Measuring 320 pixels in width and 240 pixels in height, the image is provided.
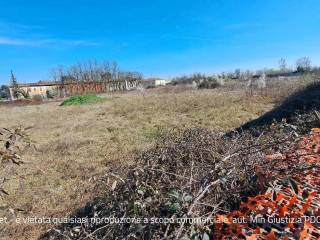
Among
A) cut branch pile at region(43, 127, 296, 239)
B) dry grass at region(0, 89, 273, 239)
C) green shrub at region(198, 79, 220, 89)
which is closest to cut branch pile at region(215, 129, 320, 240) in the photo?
cut branch pile at region(43, 127, 296, 239)

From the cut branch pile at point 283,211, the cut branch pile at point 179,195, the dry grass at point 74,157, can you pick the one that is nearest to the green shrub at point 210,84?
the dry grass at point 74,157

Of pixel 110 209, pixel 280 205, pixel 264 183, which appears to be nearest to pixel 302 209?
pixel 280 205

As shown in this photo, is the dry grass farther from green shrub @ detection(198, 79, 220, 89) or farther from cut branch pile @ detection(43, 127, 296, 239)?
green shrub @ detection(198, 79, 220, 89)

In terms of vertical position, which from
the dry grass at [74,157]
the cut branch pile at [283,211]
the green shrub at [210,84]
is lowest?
the dry grass at [74,157]

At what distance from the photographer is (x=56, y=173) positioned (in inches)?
231

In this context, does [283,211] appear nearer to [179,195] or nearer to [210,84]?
[179,195]

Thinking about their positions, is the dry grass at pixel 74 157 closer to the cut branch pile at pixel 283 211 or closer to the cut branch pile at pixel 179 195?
the cut branch pile at pixel 179 195

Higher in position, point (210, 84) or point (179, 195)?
point (210, 84)

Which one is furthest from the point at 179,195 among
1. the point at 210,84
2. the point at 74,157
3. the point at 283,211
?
the point at 210,84

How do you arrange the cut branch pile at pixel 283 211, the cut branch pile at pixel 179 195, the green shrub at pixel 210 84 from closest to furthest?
the cut branch pile at pixel 283 211 < the cut branch pile at pixel 179 195 < the green shrub at pixel 210 84

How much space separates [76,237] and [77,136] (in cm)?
804

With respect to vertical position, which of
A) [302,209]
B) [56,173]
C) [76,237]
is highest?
[302,209]

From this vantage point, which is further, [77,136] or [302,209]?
[77,136]

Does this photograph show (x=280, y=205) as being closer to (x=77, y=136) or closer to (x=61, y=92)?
(x=77, y=136)
